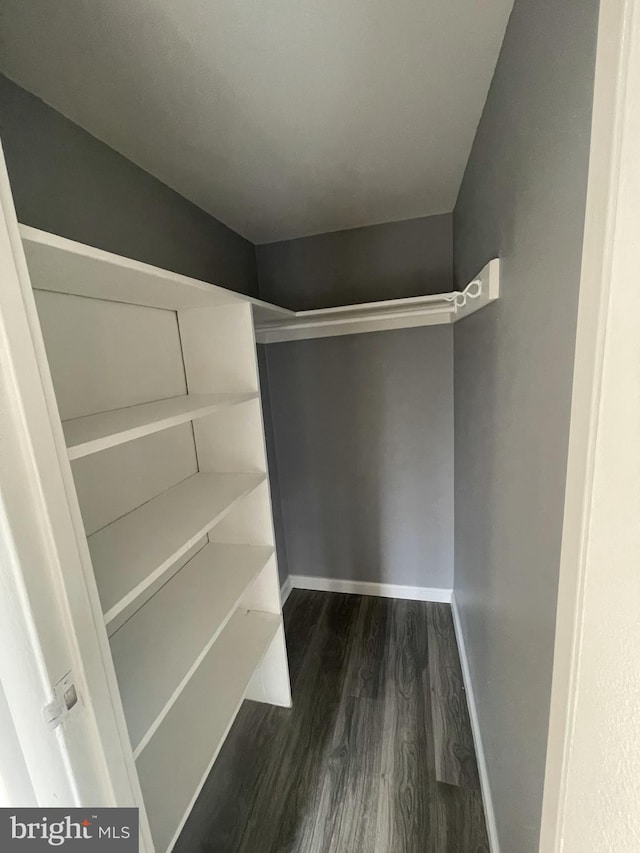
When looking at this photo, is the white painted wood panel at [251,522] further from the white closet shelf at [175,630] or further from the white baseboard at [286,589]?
the white baseboard at [286,589]

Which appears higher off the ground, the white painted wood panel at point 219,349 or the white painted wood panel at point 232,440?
the white painted wood panel at point 219,349

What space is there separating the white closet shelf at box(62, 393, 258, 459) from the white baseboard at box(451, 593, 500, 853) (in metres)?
1.67

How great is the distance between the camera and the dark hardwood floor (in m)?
1.35

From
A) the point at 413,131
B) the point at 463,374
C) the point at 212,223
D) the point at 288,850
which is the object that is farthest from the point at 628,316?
the point at 212,223

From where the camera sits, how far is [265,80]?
109 cm

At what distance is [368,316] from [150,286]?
1086 mm

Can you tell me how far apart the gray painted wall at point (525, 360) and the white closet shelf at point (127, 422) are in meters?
0.92

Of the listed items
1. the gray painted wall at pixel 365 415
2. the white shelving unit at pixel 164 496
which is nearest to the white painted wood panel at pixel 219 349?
the white shelving unit at pixel 164 496

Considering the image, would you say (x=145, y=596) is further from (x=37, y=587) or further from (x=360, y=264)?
(x=360, y=264)

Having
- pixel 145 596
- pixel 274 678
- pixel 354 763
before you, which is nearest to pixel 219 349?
pixel 145 596

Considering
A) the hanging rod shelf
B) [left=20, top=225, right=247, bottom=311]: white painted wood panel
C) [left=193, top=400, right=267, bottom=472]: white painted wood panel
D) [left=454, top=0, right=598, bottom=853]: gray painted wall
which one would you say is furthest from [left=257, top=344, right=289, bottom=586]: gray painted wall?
[left=454, top=0, right=598, bottom=853]: gray painted wall

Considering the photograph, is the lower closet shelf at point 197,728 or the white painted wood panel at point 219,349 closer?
the lower closet shelf at point 197,728

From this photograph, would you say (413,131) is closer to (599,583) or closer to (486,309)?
(486,309)

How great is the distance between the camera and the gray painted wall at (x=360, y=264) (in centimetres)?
224
